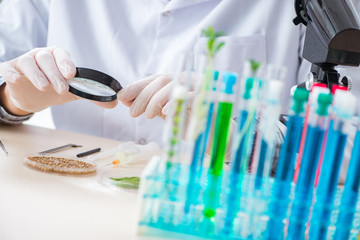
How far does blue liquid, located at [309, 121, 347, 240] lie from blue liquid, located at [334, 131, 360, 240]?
2cm

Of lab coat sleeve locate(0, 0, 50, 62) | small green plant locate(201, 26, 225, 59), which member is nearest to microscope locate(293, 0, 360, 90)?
small green plant locate(201, 26, 225, 59)

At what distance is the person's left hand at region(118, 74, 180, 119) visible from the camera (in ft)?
4.00

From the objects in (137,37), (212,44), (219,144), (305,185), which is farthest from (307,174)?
(137,37)

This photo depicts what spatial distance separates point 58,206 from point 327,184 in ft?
1.66

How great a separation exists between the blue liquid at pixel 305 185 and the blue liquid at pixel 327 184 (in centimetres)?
1

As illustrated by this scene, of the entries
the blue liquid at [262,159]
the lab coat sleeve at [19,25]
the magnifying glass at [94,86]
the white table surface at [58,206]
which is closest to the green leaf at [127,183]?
A: the white table surface at [58,206]

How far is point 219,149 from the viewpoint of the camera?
0.66 meters

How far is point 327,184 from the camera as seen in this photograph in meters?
0.65

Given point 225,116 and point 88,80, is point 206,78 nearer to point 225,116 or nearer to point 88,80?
point 225,116

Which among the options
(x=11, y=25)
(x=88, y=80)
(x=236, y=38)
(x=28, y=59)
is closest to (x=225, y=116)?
(x=88, y=80)

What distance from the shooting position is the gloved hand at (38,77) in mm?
1222

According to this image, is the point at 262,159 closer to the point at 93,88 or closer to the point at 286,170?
the point at 286,170

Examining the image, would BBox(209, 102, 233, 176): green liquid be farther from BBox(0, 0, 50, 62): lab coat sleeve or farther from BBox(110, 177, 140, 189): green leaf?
BBox(0, 0, 50, 62): lab coat sleeve

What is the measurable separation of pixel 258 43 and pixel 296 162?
3.34ft
